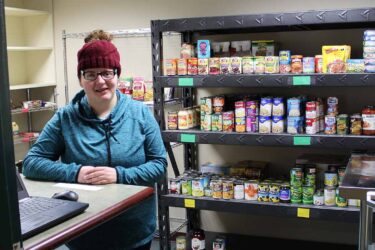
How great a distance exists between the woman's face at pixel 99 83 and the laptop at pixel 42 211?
529 mm

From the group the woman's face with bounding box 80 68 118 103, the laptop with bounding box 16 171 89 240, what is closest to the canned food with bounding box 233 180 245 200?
the woman's face with bounding box 80 68 118 103

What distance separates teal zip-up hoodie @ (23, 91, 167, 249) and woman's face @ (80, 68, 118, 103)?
7cm

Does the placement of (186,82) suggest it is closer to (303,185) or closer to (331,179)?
(303,185)

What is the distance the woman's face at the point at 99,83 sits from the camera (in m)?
1.83

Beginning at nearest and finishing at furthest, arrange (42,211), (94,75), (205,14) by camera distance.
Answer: (42,211), (94,75), (205,14)

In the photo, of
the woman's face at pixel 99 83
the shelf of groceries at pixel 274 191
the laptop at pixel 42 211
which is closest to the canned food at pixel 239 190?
the shelf of groceries at pixel 274 191

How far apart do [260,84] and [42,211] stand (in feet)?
6.58

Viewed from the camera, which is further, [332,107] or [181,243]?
[181,243]

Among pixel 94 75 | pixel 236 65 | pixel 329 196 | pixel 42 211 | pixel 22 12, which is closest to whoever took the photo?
pixel 42 211

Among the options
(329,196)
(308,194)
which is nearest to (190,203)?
(308,194)

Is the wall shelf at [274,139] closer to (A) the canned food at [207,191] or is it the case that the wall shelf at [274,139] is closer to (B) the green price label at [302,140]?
(B) the green price label at [302,140]

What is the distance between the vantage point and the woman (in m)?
1.81

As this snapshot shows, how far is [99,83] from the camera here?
1839mm

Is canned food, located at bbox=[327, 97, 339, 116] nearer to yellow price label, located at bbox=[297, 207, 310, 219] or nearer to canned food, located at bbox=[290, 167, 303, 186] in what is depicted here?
canned food, located at bbox=[290, 167, 303, 186]
